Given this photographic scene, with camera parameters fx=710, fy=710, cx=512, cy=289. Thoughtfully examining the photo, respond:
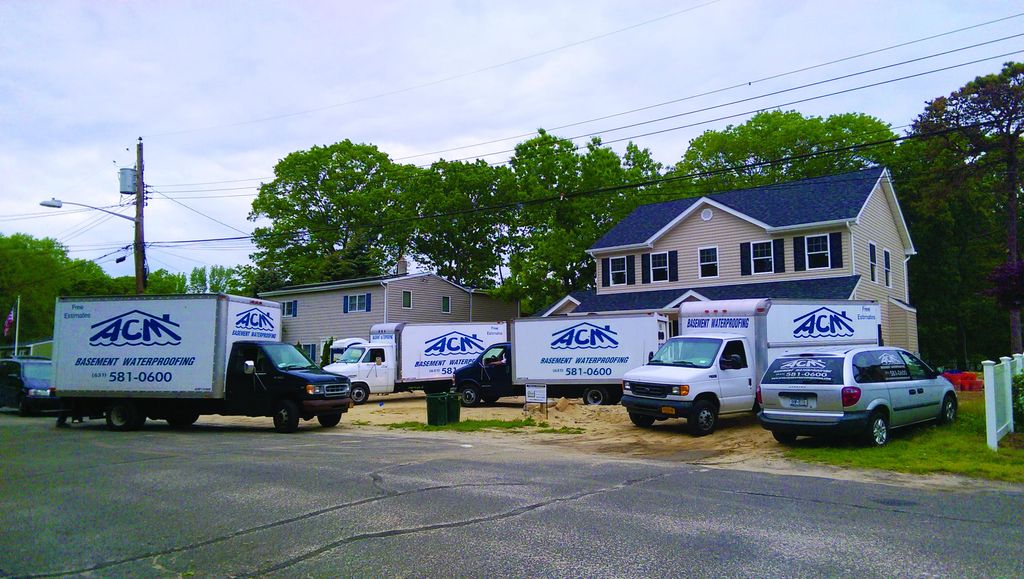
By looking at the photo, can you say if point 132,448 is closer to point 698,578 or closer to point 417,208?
point 698,578

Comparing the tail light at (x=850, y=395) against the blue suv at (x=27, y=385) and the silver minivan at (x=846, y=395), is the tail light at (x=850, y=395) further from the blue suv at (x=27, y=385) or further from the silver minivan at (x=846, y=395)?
the blue suv at (x=27, y=385)

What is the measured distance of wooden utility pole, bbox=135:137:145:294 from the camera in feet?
84.3

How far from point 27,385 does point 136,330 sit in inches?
325

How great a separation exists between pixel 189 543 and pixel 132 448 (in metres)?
8.10

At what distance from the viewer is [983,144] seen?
1320 inches

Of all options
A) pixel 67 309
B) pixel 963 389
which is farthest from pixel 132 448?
pixel 963 389

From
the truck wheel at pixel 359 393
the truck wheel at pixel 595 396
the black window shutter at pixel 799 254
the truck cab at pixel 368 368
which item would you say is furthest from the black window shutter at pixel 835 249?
the truck wheel at pixel 359 393

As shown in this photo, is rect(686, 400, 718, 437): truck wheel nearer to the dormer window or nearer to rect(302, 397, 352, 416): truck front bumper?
rect(302, 397, 352, 416): truck front bumper

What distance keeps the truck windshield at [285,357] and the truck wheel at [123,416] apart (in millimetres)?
3717

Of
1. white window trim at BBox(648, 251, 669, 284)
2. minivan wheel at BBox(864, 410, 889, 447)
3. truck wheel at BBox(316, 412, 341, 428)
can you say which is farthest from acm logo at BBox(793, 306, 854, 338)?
white window trim at BBox(648, 251, 669, 284)

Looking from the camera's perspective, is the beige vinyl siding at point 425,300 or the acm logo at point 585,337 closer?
the acm logo at point 585,337

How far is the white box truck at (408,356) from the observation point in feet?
85.3

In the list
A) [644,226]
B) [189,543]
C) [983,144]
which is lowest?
[189,543]

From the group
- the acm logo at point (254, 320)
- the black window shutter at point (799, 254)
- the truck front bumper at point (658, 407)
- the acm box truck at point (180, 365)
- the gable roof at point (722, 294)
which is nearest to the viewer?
the truck front bumper at point (658, 407)
